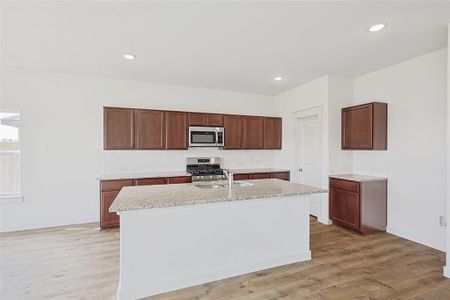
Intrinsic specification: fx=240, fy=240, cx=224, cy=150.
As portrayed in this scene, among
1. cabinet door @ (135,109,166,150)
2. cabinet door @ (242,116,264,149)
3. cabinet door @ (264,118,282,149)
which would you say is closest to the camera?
cabinet door @ (135,109,166,150)

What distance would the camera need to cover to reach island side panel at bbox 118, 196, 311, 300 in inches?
83.3

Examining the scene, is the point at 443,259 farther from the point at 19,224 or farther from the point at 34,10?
the point at 19,224

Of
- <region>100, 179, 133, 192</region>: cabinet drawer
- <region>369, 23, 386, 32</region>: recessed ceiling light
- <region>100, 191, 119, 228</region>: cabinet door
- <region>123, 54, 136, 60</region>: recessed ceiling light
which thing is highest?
<region>369, 23, 386, 32</region>: recessed ceiling light

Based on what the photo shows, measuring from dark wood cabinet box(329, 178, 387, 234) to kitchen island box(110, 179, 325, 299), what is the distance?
4.17 feet

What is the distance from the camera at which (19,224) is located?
382cm

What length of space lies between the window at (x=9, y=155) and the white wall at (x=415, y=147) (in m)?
5.83

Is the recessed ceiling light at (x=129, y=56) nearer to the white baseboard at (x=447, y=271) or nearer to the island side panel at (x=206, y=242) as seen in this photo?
the island side panel at (x=206, y=242)

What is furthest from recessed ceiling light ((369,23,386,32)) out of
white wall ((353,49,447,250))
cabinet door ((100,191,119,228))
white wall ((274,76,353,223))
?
cabinet door ((100,191,119,228))

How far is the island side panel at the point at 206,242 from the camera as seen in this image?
2115mm

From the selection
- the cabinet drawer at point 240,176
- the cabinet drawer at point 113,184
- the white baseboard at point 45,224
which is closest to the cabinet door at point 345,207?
the cabinet drawer at point 240,176

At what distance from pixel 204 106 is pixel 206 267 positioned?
11.2 ft

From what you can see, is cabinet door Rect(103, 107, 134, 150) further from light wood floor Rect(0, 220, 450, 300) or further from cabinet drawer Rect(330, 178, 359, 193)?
cabinet drawer Rect(330, 178, 359, 193)

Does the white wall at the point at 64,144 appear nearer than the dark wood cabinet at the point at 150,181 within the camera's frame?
Yes

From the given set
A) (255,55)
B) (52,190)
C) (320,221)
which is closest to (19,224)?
(52,190)
